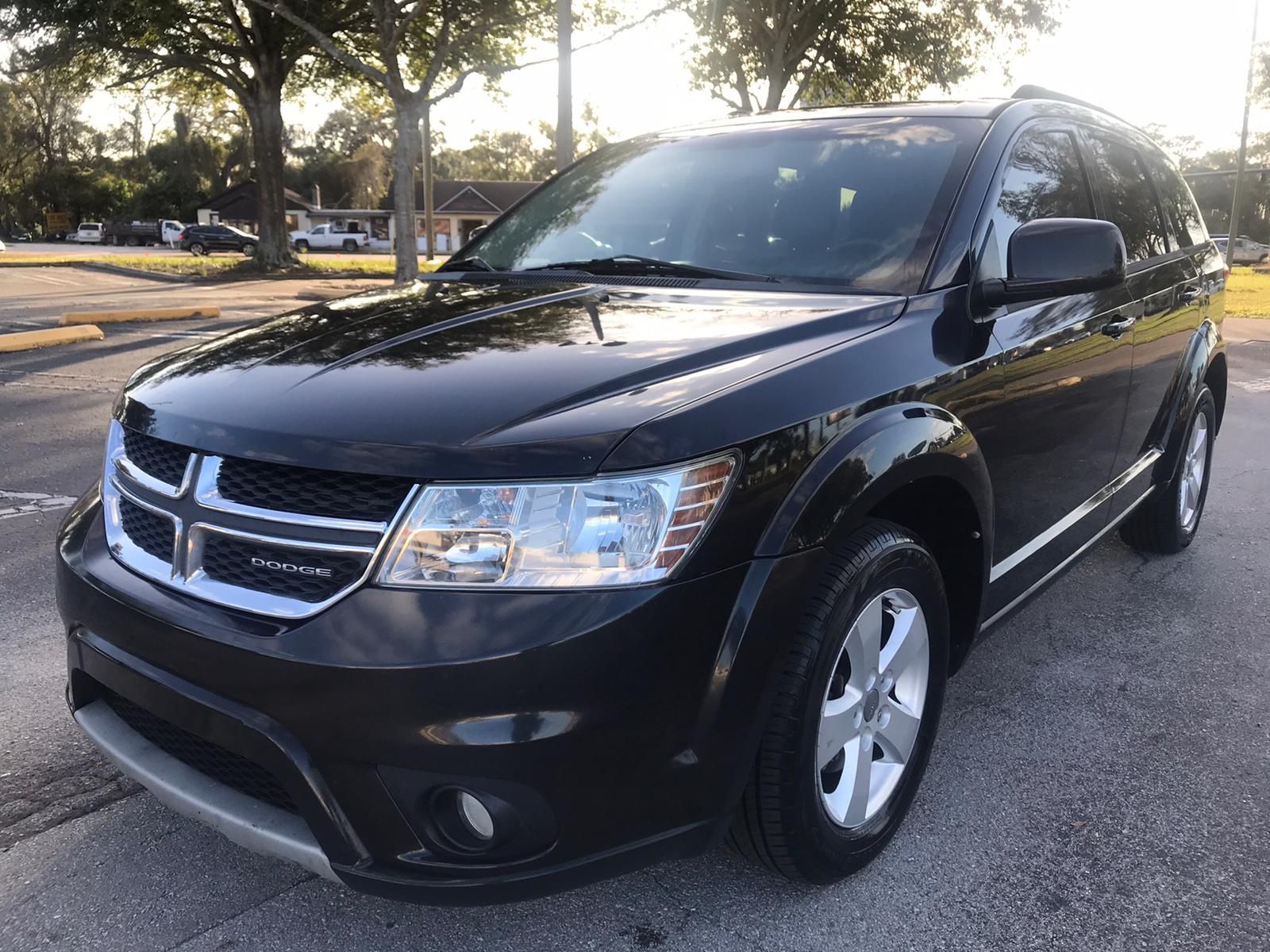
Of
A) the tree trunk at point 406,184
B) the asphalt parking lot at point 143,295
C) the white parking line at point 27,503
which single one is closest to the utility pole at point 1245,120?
the tree trunk at point 406,184

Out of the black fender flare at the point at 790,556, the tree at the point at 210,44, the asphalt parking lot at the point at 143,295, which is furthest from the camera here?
the tree at the point at 210,44

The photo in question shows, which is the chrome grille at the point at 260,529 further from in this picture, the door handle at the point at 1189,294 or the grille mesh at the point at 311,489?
the door handle at the point at 1189,294

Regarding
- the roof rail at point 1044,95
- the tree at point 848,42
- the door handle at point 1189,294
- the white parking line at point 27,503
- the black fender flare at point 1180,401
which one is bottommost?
the white parking line at point 27,503

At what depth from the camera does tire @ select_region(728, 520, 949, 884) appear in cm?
198

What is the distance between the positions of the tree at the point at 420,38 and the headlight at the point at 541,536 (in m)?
18.4

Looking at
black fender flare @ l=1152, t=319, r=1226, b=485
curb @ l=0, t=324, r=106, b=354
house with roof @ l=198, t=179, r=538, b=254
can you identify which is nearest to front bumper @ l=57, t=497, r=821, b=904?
black fender flare @ l=1152, t=319, r=1226, b=485

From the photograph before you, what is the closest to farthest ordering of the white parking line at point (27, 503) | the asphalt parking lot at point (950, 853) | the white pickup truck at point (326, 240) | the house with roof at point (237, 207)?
the asphalt parking lot at point (950, 853)
the white parking line at point (27, 503)
the white pickup truck at point (326, 240)
the house with roof at point (237, 207)

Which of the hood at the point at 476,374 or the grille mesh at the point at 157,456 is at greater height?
the hood at the point at 476,374

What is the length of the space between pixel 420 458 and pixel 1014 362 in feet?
5.44

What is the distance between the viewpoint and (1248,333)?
50.5 feet

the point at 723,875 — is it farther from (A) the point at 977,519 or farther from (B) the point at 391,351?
(B) the point at 391,351

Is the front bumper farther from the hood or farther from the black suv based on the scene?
the black suv

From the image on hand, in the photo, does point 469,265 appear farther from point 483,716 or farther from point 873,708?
point 483,716

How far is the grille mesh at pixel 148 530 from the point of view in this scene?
2006 millimetres
